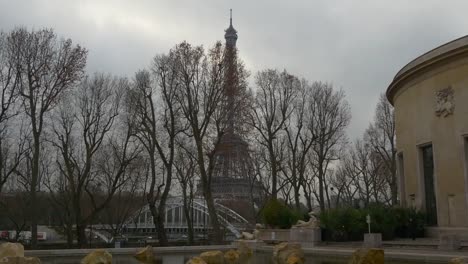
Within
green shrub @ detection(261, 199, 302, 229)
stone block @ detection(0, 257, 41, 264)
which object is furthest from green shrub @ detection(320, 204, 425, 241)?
stone block @ detection(0, 257, 41, 264)

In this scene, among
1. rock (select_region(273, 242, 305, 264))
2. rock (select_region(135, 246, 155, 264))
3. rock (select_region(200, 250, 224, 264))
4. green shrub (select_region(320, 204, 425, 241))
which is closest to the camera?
rock (select_region(200, 250, 224, 264))

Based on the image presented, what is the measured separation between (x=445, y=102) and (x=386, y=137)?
69.1 feet

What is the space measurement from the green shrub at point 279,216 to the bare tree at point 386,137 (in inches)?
788

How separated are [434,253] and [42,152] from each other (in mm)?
34604

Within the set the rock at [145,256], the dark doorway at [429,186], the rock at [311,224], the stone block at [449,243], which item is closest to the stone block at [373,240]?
the rock at [311,224]

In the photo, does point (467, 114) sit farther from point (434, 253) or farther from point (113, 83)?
point (113, 83)

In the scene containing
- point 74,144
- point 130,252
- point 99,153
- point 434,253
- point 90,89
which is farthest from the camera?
point 99,153

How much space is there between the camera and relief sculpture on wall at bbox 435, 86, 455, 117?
103ft

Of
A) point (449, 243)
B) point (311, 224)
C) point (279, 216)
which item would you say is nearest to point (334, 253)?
point (449, 243)

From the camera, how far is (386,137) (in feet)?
173

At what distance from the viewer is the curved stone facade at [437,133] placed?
30.5m

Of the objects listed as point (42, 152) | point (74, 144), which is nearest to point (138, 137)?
point (74, 144)

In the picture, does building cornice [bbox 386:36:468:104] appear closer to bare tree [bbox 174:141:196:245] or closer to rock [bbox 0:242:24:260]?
bare tree [bbox 174:141:196:245]

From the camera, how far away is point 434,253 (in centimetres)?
2202
